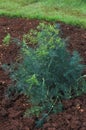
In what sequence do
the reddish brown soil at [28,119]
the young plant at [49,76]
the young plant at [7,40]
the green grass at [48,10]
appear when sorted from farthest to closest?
the green grass at [48,10] → the young plant at [7,40] → the young plant at [49,76] → the reddish brown soil at [28,119]

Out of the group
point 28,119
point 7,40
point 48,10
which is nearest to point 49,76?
point 28,119

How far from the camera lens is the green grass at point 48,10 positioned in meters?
7.41

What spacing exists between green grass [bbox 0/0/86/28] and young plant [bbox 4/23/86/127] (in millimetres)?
2681

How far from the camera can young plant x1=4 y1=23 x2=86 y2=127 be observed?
4223mm

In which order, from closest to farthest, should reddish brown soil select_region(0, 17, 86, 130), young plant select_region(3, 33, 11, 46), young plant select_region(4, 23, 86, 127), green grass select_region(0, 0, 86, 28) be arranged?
reddish brown soil select_region(0, 17, 86, 130) < young plant select_region(4, 23, 86, 127) < young plant select_region(3, 33, 11, 46) < green grass select_region(0, 0, 86, 28)

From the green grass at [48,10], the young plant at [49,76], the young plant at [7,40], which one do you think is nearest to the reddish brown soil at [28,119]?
the young plant at [49,76]

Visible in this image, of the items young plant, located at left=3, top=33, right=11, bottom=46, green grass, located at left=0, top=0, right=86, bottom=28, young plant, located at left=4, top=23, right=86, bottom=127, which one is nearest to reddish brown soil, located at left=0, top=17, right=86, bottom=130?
young plant, located at left=4, top=23, right=86, bottom=127

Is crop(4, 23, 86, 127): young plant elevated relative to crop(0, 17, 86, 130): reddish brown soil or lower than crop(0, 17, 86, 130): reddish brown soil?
elevated

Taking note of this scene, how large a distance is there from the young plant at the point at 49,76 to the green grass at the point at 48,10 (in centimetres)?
268

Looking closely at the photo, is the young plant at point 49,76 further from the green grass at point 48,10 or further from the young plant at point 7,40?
the green grass at point 48,10

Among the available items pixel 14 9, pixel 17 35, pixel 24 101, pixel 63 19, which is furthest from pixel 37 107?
pixel 14 9

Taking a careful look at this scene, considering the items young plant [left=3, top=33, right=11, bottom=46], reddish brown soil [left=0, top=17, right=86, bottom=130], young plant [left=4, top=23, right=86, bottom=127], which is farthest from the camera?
young plant [left=3, top=33, right=11, bottom=46]

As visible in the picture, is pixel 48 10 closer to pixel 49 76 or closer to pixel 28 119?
Answer: pixel 49 76

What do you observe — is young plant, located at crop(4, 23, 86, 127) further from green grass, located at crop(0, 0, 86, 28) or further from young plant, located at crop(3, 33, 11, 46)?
green grass, located at crop(0, 0, 86, 28)
